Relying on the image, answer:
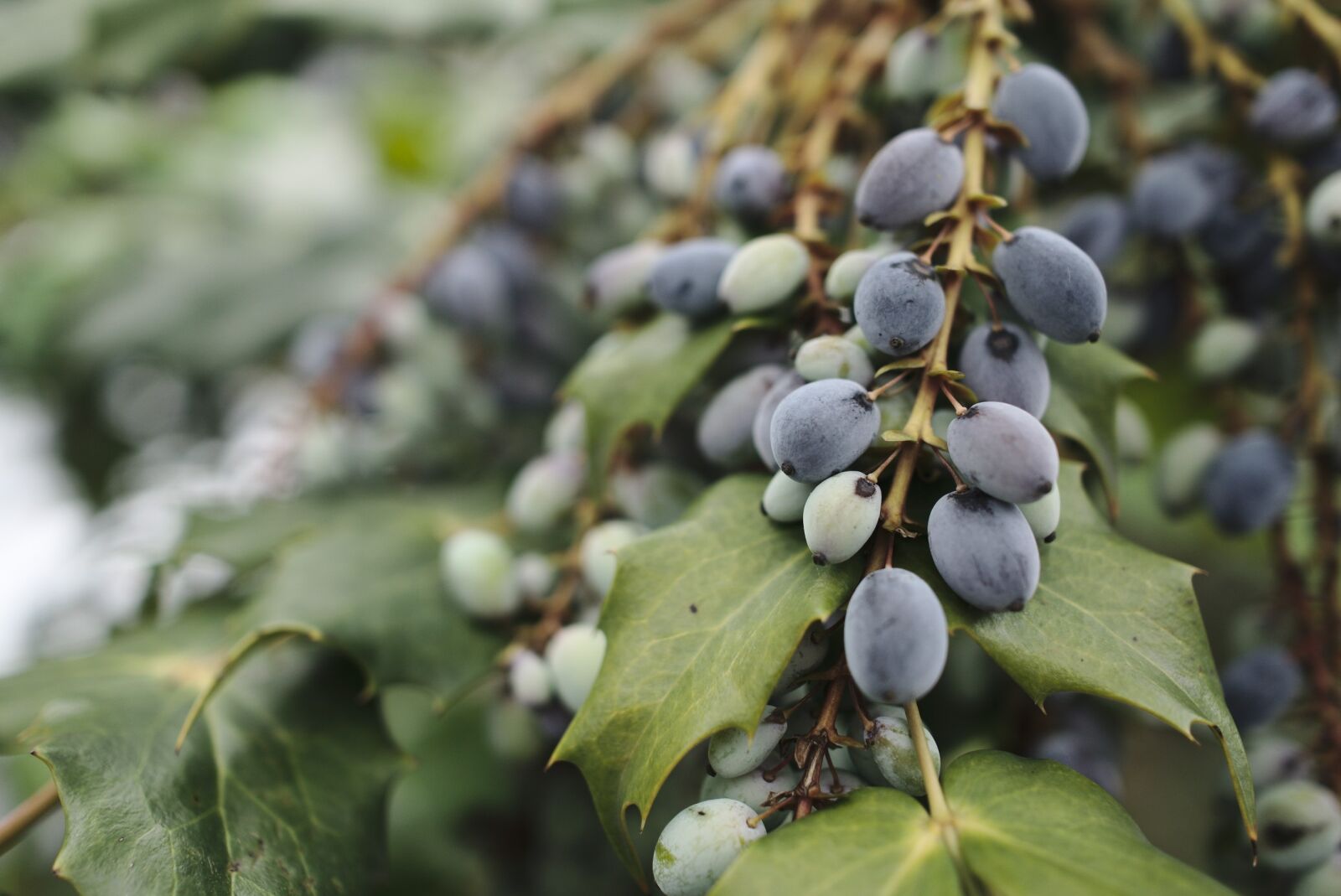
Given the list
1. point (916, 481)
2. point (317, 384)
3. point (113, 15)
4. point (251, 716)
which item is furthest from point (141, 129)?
point (916, 481)

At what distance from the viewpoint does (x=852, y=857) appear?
1.22 ft

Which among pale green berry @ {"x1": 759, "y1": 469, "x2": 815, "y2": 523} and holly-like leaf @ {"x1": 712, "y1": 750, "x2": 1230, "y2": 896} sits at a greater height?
pale green berry @ {"x1": 759, "y1": 469, "x2": 815, "y2": 523}

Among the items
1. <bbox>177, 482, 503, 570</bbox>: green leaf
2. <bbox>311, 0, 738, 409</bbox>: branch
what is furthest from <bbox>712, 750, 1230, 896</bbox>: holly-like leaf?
<bbox>311, 0, 738, 409</bbox>: branch

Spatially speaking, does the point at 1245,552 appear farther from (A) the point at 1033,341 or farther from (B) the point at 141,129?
(B) the point at 141,129

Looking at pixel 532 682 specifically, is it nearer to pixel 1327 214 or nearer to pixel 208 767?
pixel 208 767

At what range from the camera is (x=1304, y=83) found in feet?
2.03

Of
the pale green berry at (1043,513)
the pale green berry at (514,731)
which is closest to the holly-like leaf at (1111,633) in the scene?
the pale green berry at (1043,513)

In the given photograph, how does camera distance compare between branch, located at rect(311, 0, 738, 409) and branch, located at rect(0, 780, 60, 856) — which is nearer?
branch, located at rect(0, 780, 60, 856)

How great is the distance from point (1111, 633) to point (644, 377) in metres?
0.29

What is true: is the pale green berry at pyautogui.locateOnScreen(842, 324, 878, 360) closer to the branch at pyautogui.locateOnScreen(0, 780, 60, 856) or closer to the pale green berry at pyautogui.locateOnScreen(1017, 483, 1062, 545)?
the pale green berry at pyautogui.locateOnScreen(1017, 483, 1062, 545)

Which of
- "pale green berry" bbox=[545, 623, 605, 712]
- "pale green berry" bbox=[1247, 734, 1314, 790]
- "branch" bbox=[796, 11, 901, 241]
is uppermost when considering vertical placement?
"branch" bbox=[796, 11, 901, 241]

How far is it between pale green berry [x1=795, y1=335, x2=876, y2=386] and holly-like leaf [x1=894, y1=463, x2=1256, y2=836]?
0.09 meters

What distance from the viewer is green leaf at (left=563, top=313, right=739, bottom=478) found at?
0.54 metres

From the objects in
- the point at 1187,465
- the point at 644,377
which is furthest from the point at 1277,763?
the point at 644,377
